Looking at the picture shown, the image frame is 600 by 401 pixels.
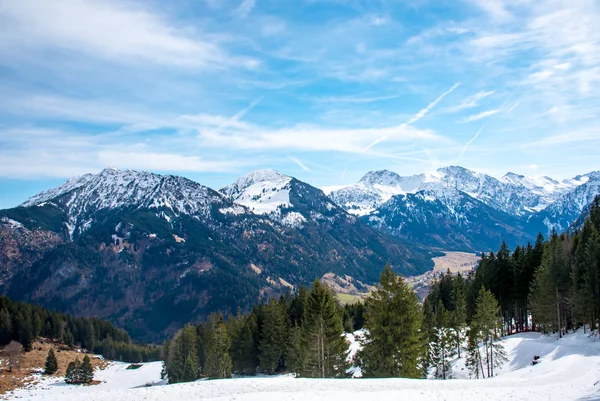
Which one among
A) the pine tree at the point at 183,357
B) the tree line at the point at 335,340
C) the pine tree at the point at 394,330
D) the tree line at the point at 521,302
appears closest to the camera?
the pine tree at the point at 394,330

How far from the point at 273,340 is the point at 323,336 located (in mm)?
32861

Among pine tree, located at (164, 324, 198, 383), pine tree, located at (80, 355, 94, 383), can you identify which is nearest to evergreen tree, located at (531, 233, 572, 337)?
pine tree, located at (164, 324, 198, 383)

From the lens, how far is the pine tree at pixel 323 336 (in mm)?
45750

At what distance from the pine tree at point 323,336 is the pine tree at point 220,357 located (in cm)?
2669

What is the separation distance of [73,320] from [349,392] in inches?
6653

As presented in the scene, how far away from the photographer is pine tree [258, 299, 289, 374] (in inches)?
2987

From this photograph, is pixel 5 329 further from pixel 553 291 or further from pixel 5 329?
pixel 553 291

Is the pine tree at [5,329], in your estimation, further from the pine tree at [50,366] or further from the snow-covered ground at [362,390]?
the snow-covered ground at [362,390]

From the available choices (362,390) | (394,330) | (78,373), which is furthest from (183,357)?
(362,390)

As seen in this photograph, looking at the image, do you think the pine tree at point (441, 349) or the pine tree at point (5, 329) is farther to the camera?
the pine tree at point (5, 329)

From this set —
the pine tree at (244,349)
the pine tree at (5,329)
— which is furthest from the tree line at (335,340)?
the pine tree at (5,329)

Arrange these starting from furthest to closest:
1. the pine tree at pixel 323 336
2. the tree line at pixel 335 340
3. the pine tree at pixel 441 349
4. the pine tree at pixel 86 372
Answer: the pine tree at pixel 86 372 → the pine tree at pixel 441 349 → the pine tree at pixel 323 336 → the tree line at pixel 335 340

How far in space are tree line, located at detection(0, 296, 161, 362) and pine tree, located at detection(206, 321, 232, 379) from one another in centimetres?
7955

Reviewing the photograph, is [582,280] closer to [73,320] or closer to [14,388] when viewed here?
[14,388]
